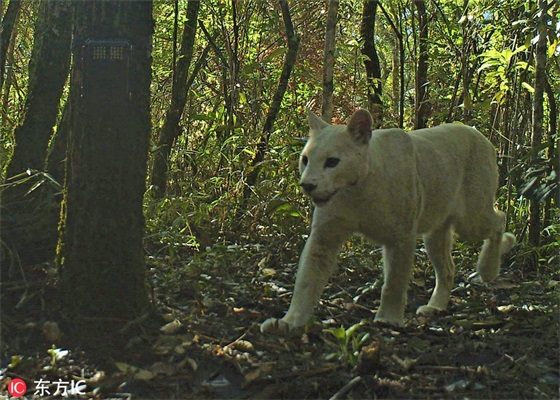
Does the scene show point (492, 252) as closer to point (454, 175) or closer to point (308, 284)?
point (454, 175)

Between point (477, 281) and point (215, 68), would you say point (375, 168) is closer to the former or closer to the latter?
point (477, 281)

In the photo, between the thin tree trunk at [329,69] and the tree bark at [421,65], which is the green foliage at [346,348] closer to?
the thin tree trunk at [329,69]

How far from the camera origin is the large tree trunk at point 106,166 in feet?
11.8

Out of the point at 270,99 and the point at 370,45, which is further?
the point at 370,45

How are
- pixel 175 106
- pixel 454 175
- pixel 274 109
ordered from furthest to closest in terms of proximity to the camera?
pixel 175 106 < pixel 274 109 < pixel 454 175

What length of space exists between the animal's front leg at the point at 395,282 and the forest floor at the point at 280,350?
0.35 feet

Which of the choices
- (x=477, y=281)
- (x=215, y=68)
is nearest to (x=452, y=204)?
(x=477, y=281)

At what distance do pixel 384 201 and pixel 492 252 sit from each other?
4.77 ft

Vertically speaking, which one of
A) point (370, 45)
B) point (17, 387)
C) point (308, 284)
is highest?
point (370, 45)

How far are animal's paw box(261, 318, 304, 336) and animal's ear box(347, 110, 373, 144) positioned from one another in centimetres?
110

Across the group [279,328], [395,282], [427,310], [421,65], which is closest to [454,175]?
[427,310]

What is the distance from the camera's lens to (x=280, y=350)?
3764 millimetres

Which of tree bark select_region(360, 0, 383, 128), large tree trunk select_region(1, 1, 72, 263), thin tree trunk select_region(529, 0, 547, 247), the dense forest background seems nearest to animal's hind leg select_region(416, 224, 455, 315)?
the dense forest background

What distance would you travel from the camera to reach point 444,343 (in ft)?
13.5
